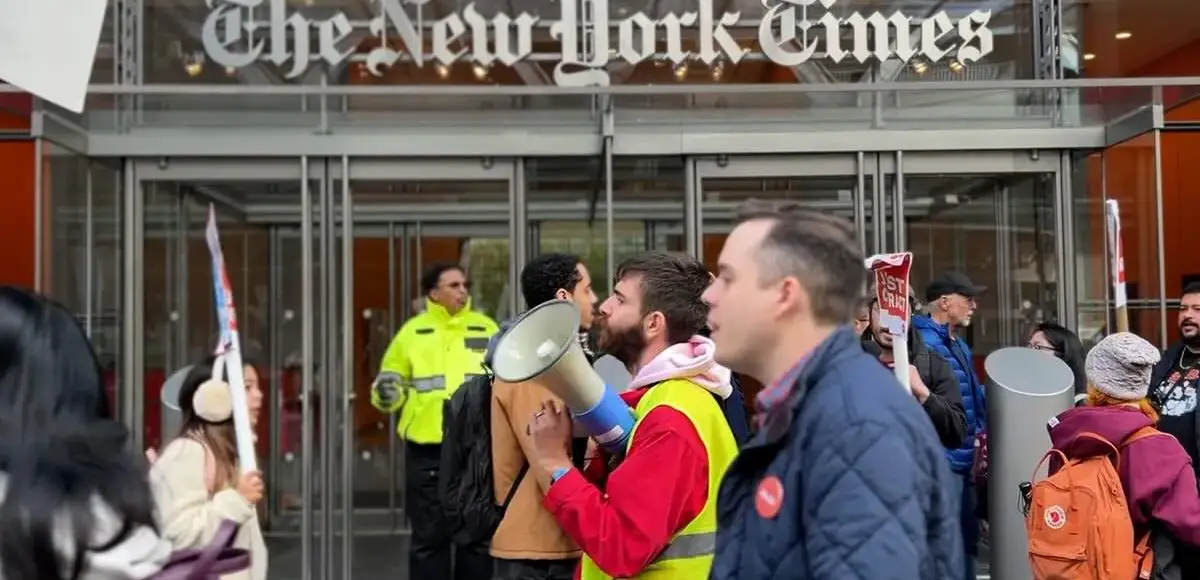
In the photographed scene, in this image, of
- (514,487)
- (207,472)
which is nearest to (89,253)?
(207,472)

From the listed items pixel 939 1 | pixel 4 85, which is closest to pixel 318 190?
pixel 4 85

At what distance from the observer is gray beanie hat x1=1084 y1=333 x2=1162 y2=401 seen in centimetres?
388

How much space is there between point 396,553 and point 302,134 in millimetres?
3232

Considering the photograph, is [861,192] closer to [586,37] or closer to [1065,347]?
[1065,347]

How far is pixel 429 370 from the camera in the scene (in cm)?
708

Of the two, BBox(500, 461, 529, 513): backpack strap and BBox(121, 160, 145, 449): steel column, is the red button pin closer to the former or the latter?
BBox(500, 461, 529, 513): backpack strap

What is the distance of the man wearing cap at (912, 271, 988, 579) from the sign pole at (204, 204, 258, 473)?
3.31 metres

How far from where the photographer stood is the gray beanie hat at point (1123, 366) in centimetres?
388

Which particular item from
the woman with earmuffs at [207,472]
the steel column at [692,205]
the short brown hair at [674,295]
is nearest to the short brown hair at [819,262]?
the short brown hair at [674,295]

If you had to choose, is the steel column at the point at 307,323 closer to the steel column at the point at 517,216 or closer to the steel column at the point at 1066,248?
the steel column at the point at 517,216

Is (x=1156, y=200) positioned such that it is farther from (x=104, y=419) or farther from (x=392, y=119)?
(x=104, y=419)

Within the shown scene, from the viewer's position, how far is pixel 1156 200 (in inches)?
295

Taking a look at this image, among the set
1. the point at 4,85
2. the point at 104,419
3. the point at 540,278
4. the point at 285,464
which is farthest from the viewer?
the point at 285,464

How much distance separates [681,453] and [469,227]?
20.2ft
